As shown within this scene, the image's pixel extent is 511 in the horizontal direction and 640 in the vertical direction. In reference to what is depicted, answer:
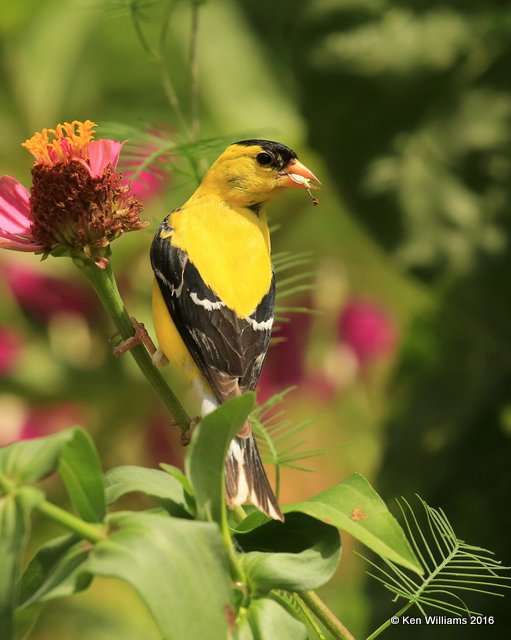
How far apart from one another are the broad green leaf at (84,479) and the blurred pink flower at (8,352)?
1184 mm

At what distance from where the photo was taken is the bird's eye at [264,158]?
855 millimetres

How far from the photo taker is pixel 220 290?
30.0 inches

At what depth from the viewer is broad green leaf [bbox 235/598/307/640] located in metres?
0.42

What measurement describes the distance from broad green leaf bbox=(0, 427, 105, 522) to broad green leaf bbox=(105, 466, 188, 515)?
0.11 feet

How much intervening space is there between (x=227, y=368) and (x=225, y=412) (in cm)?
30

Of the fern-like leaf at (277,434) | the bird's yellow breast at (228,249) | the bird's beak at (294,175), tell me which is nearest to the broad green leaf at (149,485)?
the fern-like leaf at (277,434)

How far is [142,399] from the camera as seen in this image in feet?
5.35

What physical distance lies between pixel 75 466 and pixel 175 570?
7 centimetres

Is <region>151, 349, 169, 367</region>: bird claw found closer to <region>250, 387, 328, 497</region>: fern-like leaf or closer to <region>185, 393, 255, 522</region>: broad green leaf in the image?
<region>250, 387, 328, 497</region>: fern-like leaf

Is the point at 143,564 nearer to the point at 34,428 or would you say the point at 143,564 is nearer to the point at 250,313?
the point at 250,313

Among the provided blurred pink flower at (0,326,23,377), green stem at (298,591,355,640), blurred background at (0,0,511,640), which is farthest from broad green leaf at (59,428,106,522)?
blurred pink flower at (0,326,23,377)

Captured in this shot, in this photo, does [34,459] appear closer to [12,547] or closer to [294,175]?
[12,547]

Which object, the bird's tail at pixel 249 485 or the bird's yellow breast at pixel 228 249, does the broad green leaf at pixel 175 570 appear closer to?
the bird's tail at pixel 249 485

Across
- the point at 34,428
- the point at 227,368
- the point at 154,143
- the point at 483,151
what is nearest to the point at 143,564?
the point at 227,368
